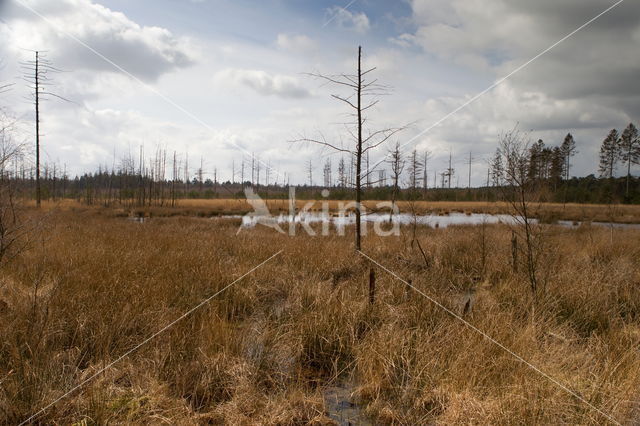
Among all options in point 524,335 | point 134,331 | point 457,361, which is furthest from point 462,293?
point 134,331

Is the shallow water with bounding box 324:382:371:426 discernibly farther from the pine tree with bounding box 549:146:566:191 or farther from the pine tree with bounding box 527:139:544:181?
the pine tree with bounding box 549:146:566:191

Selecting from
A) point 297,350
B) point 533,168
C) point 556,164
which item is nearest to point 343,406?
point 297,350

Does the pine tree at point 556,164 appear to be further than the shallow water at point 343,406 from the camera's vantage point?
Yes

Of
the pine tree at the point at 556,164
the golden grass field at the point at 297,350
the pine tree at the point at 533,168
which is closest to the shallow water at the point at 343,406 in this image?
the golden grass field at the point at 297,350

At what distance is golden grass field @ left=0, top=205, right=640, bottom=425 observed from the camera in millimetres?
3131

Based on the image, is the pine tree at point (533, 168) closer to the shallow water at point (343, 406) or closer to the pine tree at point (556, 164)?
the shallow water at point (343, 406)

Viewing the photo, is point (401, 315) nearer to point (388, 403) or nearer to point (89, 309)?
point (388, 403)

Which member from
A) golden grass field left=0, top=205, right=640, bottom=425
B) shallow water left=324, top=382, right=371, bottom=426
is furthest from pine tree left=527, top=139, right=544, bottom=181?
shallow water left=324, top=382, right=371, bottom=426

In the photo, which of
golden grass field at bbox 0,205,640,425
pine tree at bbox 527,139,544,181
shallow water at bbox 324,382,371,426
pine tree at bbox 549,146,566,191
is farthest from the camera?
pine tree at bbox 549,146,566,191

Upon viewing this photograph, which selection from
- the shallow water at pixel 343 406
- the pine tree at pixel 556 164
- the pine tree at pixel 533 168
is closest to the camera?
the shallow water at pixel 343 406

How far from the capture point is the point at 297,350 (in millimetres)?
4527

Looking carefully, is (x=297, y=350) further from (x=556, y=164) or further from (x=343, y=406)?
(x=556, y=164)

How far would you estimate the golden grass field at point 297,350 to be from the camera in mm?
3131

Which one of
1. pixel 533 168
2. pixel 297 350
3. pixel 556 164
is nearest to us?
pixel 297 350
